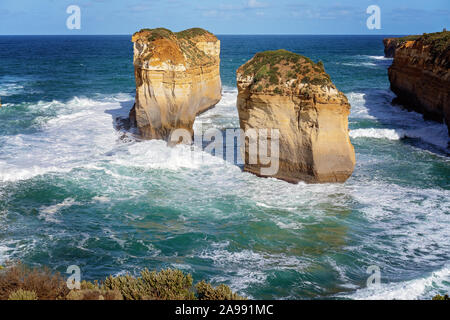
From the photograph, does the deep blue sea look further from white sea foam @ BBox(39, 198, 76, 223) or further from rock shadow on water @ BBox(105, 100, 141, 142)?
rock shadow on water @ BBox(105, 100, 141, 142)

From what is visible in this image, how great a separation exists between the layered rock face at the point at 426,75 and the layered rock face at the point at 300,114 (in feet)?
36.3

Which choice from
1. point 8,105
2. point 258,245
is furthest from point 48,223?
point 8,105

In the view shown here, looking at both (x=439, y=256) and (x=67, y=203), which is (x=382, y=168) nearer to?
(x=439, y=256)

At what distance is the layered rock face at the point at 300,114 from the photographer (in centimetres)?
1727

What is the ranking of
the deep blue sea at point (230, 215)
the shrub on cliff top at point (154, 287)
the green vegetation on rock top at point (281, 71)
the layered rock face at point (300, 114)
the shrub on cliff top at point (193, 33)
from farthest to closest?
the shrub on cliff top at point (193, 33)
the green vegetation on rock top at point (281, 71)
the layered rock face at point (300, 114)
the deep blue sea at point (230, 215)
the shrub on cliff top at point (154, 287)

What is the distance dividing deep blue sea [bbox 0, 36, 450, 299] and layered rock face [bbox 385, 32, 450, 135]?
2103mm

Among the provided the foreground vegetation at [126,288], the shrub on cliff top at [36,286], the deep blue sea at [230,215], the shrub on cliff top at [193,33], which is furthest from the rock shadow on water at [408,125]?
the shrub on cliff top at [36,286]

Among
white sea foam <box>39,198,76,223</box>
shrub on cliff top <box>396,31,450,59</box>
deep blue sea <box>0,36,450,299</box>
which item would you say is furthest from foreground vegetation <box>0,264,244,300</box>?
shrub on cliff top <box>396,31,450,59</box>

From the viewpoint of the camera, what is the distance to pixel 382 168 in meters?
20.6

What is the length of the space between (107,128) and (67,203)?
12.6m

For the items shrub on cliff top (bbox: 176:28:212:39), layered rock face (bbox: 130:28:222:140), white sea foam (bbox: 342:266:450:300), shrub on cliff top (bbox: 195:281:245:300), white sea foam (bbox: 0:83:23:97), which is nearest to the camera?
shrub on cliff top (bbox: 195:281:245:300)

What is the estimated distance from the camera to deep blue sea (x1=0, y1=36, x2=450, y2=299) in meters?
12.1

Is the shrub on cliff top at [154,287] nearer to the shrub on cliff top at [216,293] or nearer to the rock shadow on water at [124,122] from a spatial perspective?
the shrub on cliff top at [216,293]

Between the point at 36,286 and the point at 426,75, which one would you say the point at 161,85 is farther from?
the point at 426,75
